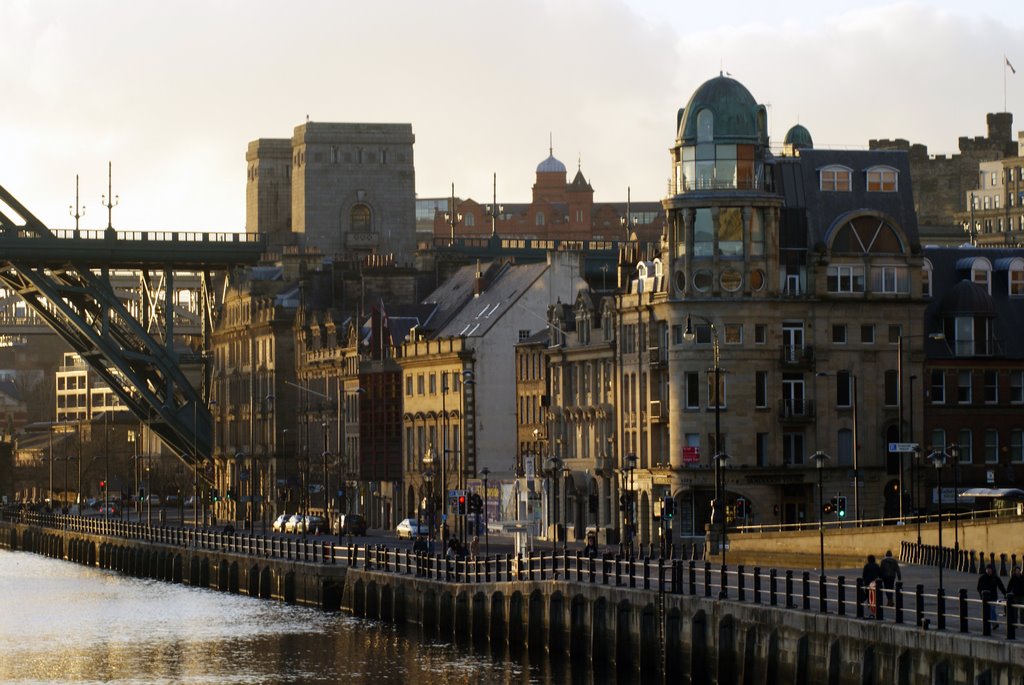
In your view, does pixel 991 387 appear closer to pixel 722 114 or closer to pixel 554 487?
pixel 722 114

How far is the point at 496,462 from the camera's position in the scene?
442ft

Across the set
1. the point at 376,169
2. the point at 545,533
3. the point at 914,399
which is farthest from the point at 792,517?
the point at 376,169

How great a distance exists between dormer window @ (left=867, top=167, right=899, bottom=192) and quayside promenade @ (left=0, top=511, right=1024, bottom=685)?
25309 mm

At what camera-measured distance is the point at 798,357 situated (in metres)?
113

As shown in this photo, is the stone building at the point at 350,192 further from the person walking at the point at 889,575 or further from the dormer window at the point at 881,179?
the person walking at the point at 889,575

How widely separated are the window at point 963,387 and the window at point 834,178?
899cm

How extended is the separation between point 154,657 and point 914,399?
37.7 metres

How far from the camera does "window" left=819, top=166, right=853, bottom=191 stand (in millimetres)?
115688

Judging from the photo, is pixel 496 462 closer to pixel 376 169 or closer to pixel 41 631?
pixel 41 631

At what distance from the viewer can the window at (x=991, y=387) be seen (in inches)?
4579

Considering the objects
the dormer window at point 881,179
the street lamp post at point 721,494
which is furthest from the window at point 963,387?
the street lamp post at point 721,494

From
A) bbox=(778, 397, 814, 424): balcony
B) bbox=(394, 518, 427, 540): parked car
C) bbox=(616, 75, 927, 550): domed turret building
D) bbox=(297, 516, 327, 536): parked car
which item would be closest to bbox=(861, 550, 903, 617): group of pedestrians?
bbox=(616, 75, 927, 550): domed turret building

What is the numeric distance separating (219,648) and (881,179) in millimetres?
Answer: 39491

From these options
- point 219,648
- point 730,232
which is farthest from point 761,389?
point 219,648
